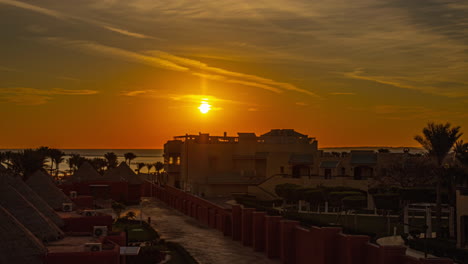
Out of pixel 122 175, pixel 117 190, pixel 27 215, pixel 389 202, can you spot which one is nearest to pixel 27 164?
pixel 117 190

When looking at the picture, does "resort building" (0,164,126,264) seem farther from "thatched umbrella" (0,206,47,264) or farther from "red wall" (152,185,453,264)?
"red wall" (152,185,453,264)

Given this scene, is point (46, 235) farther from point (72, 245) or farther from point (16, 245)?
point (16, 245)

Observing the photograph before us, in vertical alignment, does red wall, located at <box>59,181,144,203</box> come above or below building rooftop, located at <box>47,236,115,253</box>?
above

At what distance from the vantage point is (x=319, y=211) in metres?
54.4

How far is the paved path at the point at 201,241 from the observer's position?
3641cm

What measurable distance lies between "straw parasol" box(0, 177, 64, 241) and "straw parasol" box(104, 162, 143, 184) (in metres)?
39.7

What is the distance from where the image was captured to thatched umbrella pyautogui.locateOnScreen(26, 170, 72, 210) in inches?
1709

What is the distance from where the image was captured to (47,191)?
44.9 meters

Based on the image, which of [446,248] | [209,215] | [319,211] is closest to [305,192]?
[319,211]

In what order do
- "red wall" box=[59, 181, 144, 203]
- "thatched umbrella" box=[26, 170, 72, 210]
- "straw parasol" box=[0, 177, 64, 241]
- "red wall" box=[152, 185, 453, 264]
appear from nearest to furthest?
"red wall" box=[152, 185, 453, 264] → "straw parasol" box=[0, 177, 64, 241] → "thatched umbrella" box=[26, 170, 72, 210] → "red wall" box=[59, 181, 144, 203]

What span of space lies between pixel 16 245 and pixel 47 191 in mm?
22588

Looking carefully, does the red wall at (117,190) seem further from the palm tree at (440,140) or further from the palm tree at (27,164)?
the palm tree at (440,140)

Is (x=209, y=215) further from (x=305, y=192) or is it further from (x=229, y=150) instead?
(x=229, y=150)

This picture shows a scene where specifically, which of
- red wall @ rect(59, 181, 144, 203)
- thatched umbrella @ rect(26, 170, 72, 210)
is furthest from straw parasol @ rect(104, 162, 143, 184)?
thatched umbrella @ rect(26, 170, 72, 210)
